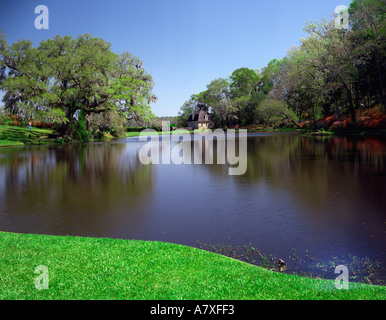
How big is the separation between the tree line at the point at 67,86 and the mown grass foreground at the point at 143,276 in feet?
125

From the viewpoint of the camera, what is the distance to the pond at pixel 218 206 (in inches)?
280

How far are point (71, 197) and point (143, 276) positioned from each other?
7211 millimetres

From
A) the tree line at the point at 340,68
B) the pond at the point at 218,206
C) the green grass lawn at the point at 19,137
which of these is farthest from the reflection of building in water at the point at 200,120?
the pond at the point at 218,206

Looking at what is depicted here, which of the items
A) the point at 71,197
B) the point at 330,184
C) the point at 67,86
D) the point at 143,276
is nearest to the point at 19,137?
→ the point at 67,86

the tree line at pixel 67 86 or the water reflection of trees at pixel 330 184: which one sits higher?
the tree line at pixel 67 86

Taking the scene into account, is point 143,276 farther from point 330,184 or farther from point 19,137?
point 19,137

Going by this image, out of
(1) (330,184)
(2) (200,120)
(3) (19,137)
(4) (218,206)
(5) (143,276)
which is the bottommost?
(5) (143,276)

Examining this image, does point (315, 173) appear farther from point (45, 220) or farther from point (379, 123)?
point (379, 123)

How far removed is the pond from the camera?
23.3 feet

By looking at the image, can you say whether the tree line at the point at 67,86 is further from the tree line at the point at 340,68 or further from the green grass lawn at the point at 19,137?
the tree line at the point at 340,68

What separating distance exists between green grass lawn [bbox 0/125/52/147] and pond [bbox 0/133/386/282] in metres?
25.9

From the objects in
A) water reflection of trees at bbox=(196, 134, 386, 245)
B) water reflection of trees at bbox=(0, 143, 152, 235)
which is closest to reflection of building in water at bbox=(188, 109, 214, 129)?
water reflection of trees at bbox=(196, 134, 386, 245)

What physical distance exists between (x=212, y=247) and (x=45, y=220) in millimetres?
4562

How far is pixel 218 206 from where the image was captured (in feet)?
32.6
